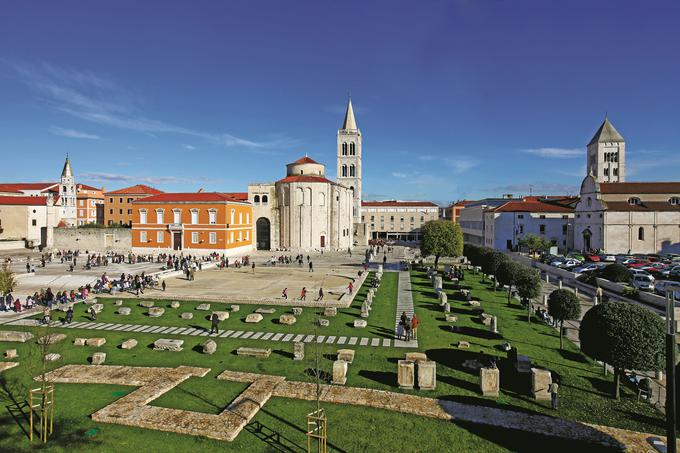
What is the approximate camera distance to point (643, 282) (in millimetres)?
32062

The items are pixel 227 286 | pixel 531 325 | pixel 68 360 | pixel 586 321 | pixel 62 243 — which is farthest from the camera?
pixel 62 243

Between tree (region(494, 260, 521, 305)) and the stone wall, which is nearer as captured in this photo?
tree (region(494, 260, 521, 305))

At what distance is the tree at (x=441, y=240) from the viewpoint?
137 feet

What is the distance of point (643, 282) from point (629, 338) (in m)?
25.4

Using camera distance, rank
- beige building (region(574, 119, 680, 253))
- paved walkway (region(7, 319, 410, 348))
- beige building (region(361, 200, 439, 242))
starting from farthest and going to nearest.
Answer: beige building (region(361, 200, 439, 242)) < beige building (region(574, 119, 680, 253)) < paved walkway (region(7, 319, 410, 348))

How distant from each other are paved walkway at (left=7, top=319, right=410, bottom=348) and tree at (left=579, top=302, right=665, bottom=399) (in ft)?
24.6

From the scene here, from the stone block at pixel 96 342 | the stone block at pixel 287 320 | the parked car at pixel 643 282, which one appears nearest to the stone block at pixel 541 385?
the stone block at pixel 287 320

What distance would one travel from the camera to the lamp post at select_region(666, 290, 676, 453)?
7.59 meters

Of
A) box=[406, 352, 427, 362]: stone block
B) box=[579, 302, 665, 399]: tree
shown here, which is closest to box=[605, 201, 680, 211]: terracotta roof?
box=[579, 302, 665, 399]: tree

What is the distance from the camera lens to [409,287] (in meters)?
32.8

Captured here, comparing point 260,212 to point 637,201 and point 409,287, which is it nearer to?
point 409,287

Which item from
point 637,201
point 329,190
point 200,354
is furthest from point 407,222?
point 200,354

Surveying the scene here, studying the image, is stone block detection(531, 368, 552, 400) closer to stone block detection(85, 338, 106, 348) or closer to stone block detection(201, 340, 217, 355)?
stone block detection(201, 340, 217, 355)

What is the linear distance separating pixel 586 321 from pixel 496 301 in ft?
50.5
